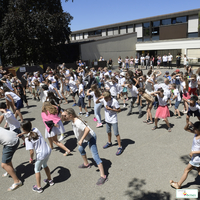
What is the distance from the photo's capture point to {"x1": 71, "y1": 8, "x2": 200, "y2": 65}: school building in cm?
2411

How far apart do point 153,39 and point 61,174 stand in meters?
27.5

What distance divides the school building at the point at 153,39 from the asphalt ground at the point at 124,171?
68.3 ft

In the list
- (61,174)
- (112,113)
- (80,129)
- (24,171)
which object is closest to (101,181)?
(61,174)

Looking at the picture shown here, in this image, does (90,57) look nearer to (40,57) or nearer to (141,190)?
(40,57)

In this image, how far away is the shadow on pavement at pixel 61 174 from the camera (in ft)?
14.5

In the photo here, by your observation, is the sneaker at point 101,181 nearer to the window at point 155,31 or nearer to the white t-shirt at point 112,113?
the white t-shirt at point 112,113

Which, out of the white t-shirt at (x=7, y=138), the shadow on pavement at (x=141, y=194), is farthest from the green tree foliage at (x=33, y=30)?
the shadow on pavement at (x=141, y=194)

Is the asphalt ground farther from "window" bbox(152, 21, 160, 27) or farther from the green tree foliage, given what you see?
"window" bbox(152, 21, 160, 27)

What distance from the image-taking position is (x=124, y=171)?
4.52 m

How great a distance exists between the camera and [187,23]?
24547 mm

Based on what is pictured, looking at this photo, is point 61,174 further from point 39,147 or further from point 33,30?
point 33,30

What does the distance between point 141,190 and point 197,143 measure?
1478 mm

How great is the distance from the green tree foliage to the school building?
4.56 meters

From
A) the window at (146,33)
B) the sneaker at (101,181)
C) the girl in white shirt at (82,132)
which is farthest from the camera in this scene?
the window at (146,33)
